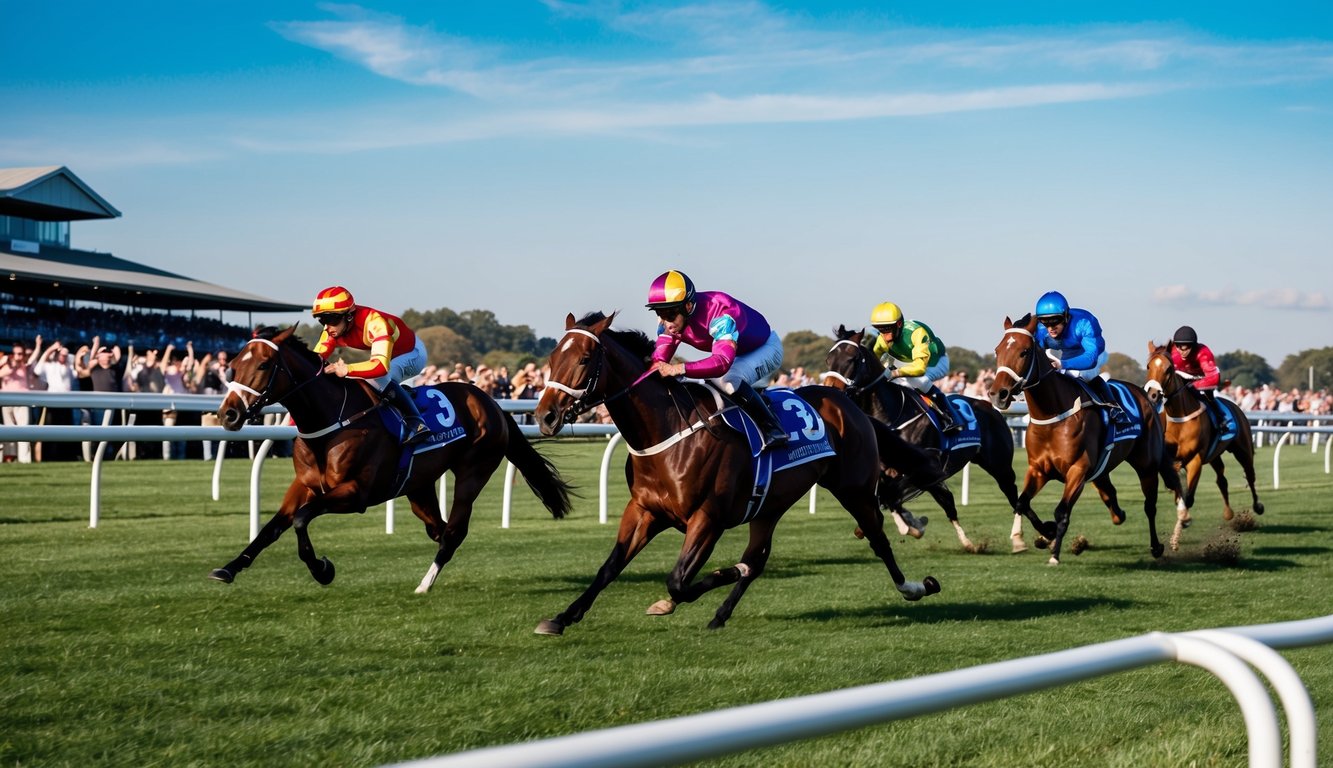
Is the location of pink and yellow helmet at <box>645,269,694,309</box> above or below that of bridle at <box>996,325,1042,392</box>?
above

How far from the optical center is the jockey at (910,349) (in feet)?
31.2

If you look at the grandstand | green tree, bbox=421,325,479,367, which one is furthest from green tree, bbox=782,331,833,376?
the grandstand

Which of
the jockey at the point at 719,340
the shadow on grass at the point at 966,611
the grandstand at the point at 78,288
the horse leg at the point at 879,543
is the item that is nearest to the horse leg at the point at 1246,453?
the shadow on grass at the point at 966,611

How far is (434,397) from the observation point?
7375 mm

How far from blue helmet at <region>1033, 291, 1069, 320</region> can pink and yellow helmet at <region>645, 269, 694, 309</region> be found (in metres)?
4.25

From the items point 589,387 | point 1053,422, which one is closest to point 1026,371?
point 1053,422

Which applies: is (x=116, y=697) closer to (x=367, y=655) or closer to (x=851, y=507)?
(x=367, y=655)

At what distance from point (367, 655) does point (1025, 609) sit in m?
3.24

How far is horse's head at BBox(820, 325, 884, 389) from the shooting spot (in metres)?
9.09

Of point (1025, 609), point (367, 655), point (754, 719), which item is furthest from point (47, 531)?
point (754, 719)

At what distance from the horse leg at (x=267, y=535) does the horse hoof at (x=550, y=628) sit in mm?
1423

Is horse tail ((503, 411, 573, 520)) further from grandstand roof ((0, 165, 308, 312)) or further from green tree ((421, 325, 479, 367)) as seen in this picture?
green tree ((421, 325, 479, 367))

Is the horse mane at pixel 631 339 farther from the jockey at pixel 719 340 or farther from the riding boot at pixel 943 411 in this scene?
the riding boot at pixel 943 411

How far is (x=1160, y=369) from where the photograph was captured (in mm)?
11141
